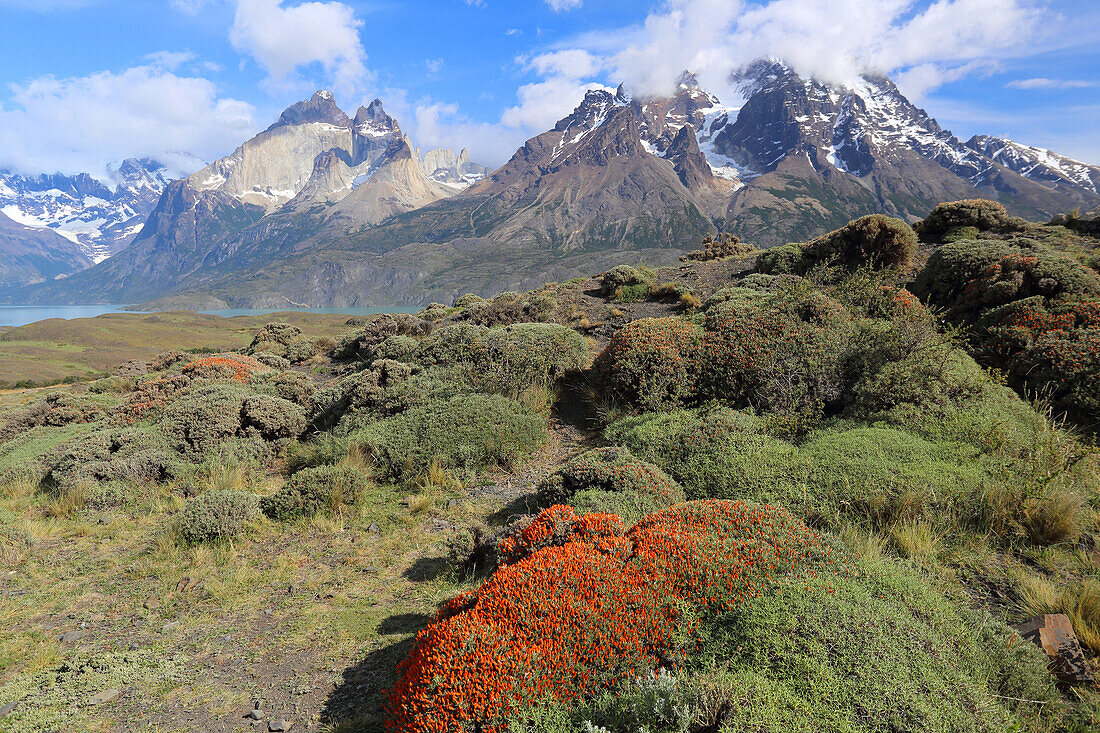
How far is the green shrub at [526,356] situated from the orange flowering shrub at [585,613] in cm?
656

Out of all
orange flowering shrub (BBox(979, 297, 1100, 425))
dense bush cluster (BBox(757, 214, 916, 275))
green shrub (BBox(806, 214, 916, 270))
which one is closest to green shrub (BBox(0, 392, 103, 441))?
orange flowering shrub (BBox(979, 297, 1100, 425))

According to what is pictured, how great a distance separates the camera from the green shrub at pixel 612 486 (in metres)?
5.53

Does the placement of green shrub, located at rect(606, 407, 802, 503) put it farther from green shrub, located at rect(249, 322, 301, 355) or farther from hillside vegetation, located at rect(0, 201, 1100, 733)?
green shrub, located at rect(249, 322, 301, 355)

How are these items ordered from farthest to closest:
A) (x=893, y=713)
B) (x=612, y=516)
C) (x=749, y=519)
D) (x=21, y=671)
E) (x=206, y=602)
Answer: (x=206, y=602) → (x=612, y=516) → (x=21, y=671) → (x=749, y=519) → (x=893, y=713)

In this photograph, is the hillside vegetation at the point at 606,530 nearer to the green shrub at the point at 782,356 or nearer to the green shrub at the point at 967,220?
the green shrub at the point at 782,356

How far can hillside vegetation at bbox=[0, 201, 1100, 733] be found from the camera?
2.85 meters

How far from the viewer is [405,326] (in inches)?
739

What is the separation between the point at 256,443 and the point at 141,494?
6.46 feet

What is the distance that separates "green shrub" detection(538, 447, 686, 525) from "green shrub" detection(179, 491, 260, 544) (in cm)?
445

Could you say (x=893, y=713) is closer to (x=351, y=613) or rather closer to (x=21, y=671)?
(x=351, y=613)

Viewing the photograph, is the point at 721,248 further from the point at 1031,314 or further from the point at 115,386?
the point at 115,386

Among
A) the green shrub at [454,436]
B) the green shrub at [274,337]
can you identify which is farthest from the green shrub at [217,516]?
the green shrub at [274,337]

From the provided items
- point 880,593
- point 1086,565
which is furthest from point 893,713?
point 1086,565

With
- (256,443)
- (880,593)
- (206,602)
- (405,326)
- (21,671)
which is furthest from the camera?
(405,326)
